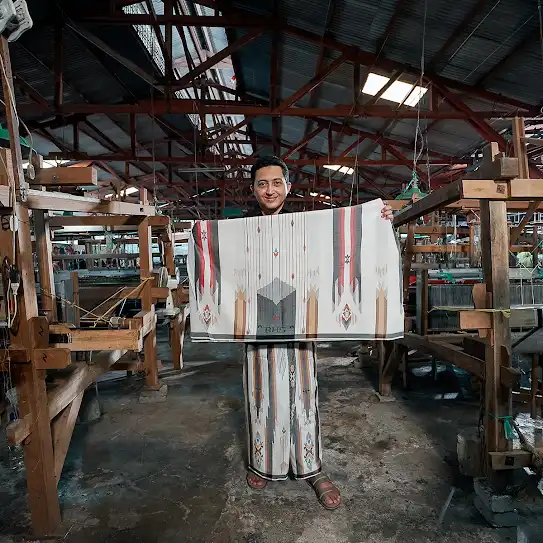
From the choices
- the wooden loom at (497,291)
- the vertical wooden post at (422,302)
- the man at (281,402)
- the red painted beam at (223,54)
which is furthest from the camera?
the red painted beam at (223,54)

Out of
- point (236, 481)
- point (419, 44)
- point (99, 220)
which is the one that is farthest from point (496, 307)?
point (419, 44)

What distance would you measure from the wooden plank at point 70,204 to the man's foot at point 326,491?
8.16 ft

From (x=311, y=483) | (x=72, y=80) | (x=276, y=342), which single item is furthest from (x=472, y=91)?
(x=72, y=80)

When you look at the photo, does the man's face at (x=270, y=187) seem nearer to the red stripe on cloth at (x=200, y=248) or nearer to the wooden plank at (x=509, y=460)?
the red stripe on cloth at (x=200, y=248)

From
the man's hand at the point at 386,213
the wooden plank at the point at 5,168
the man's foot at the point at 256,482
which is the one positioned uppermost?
the wooden plank at the point at 5,168

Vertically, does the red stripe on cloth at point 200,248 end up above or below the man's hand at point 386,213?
below

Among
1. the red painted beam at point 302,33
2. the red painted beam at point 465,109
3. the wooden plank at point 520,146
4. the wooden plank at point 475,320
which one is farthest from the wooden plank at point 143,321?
the red painted beam at point 465,109

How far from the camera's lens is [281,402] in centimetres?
267

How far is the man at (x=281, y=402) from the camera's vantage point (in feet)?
8.55

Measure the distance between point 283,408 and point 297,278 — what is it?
0.93m

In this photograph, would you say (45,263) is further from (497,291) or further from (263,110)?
(263,110)

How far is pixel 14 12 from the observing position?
180cm

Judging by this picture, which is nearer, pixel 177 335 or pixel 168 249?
pixel 168 249

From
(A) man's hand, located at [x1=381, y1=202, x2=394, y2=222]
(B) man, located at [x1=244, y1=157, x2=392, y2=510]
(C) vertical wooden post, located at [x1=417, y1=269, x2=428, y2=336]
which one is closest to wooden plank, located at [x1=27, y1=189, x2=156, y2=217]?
(B) man, located at [x1=244, y1=157, x2=392, y2=510]
